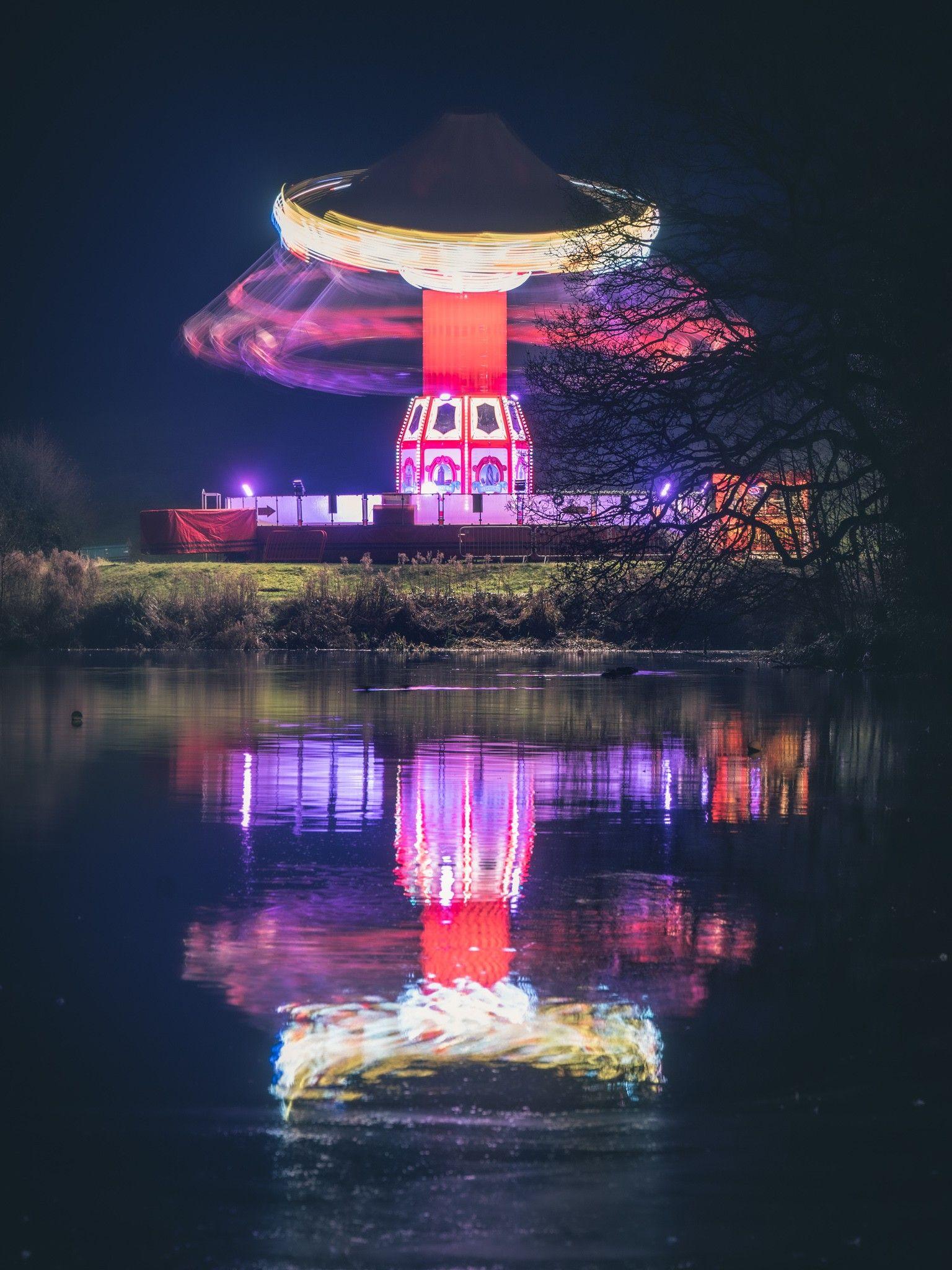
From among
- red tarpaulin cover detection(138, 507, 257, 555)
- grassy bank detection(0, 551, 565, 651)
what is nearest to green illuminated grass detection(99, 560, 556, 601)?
grassy bank detection(0, 551, 565, 651)

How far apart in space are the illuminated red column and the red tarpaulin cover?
947 centimetres

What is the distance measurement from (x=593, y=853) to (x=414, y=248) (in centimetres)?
4696

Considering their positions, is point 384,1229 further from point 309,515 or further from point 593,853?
point 309,515

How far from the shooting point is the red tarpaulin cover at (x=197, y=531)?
189 feet

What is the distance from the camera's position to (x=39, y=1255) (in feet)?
12.9

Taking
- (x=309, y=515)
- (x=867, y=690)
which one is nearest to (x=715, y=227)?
(x=867, y=690)

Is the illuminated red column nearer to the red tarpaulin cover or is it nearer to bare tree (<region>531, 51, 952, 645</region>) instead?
the red tarpaulin cover

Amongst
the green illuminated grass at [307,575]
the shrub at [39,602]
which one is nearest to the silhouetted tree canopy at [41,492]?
the green illuminated grass at [307,575]

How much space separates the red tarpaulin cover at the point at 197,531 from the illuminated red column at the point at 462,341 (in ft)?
31.1

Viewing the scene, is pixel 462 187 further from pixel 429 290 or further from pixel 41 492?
pixel 41 492

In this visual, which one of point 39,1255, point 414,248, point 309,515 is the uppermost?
point 414,248

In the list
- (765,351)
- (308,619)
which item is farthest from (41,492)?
(765,351)

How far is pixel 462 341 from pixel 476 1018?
5783 cm

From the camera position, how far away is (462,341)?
62469 mm
